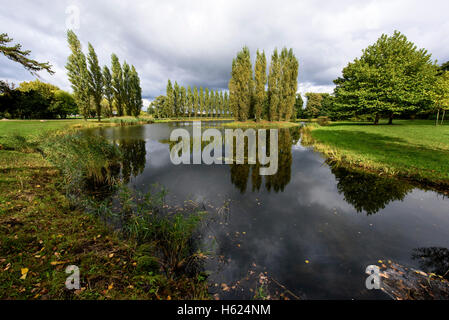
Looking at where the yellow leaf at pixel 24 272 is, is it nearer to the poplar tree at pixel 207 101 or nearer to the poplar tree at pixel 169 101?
the poplar tree at pixel 169 101

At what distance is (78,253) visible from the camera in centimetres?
322

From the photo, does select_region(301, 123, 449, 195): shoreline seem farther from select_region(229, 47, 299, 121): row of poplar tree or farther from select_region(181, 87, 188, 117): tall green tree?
select_region(181, 87, 188, 117): tall green tree

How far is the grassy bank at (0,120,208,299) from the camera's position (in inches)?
99.9

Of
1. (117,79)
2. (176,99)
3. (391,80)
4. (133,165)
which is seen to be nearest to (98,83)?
(117,79)

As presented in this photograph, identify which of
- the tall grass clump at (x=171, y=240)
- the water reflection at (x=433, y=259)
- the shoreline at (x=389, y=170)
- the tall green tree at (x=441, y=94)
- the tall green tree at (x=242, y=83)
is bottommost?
the water reflection at (x=433, y=259)

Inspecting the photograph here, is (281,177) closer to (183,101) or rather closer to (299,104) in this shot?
(183,101)

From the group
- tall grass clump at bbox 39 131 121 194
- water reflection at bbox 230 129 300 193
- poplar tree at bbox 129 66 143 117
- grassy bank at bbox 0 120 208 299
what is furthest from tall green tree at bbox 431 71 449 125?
poplar tree at bbox 129 66 143 117

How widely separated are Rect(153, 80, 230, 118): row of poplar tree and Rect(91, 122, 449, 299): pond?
5611cm

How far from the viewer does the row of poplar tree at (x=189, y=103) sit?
5831 centimetres

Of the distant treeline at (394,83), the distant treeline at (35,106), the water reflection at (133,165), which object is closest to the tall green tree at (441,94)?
the distant treeline at (394,83)

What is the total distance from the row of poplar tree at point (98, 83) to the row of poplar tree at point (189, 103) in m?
13.2
